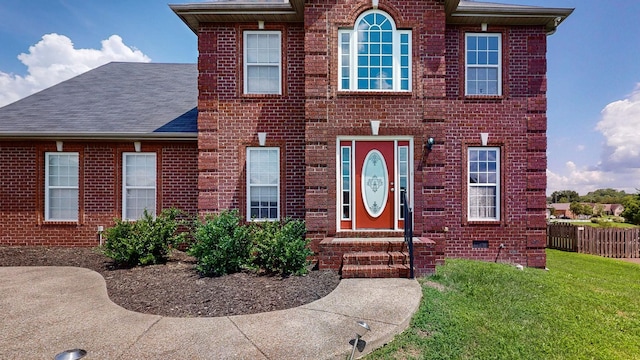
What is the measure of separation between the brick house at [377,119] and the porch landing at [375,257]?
595mm

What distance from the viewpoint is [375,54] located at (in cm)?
734

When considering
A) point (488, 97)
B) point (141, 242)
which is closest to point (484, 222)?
point (488, 97)

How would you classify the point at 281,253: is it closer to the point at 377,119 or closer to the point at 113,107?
the point at 377,119

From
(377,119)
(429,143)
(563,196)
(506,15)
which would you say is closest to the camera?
(429,143)

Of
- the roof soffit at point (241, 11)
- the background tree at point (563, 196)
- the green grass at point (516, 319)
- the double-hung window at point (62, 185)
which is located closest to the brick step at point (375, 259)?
the green grass at point (516, 319)

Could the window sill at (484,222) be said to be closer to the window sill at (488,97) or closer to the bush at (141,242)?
the window sill at (488,97)

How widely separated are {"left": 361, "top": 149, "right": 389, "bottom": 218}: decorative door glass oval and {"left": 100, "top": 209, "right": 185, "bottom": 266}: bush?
14.9ft

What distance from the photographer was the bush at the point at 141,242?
6.88 metres

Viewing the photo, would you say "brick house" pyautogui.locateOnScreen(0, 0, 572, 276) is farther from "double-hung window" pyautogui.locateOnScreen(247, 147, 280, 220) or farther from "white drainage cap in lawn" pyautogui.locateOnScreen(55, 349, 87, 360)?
"white drainage cap in lawn" pyautogui.locateOnScreen(55, 349, 87, 360)

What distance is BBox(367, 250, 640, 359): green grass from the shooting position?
3.83 m

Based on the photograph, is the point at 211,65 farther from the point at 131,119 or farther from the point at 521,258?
the point at 521,258

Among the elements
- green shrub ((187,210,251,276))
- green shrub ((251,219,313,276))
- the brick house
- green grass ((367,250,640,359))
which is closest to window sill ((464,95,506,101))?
the brick house

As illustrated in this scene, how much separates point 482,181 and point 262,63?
6727 millimetres

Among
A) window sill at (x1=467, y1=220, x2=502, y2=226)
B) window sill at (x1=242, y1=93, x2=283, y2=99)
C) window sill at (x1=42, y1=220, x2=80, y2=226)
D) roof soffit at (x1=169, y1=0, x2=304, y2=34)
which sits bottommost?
window sill at (x1=42, y1=220, x2=80, y2=226)
